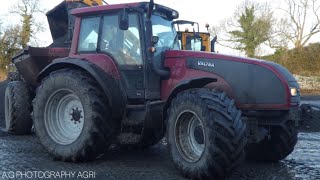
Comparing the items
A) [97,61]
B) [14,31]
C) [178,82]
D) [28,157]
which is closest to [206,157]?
[178,82]

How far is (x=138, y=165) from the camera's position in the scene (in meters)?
5.87

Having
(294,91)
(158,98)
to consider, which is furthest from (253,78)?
(158,98)

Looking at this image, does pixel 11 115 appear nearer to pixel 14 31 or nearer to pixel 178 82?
pixel 178 82

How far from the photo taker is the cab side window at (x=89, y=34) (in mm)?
6547

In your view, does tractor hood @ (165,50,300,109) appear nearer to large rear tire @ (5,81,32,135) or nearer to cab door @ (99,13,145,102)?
cab door @ (99,13,145,102)

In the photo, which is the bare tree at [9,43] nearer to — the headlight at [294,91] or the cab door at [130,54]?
the cab door at [130,54]

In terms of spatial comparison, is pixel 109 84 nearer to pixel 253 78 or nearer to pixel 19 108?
pixel 253 78

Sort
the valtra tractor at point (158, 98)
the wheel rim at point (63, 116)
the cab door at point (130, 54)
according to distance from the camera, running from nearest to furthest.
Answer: the valtra tractor at point (158, 98), the cab door at point (130, 54), the wheel rim at point (63, 116)

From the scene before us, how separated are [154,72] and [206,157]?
172 centimetres

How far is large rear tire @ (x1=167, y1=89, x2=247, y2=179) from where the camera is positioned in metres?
4.66

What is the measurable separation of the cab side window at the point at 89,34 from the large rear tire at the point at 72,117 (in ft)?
1.83

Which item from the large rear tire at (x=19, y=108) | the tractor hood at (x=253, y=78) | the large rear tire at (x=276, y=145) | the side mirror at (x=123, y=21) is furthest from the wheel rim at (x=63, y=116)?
the large rear tire at (x=276, y=145)

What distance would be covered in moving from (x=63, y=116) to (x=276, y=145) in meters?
3.21

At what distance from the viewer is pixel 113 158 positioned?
20.8 ft
